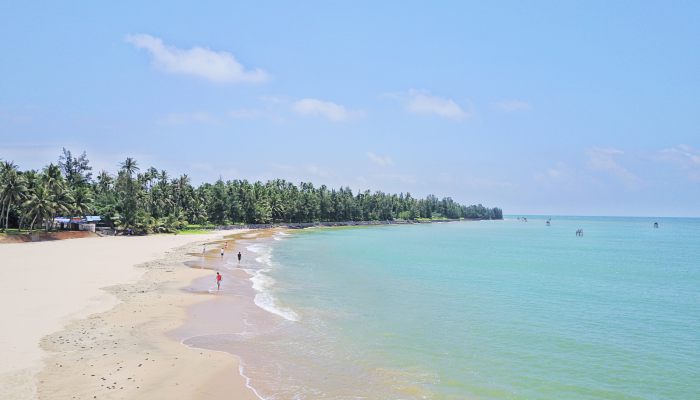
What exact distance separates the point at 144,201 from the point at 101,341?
275 ft

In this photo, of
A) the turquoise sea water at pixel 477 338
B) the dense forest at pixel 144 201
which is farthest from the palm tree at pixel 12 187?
the turquoise sea water at pixel 477 338

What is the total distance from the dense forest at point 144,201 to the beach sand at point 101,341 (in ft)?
127

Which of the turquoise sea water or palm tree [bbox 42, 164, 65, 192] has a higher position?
palm tree [bbox 42, 164, 65, 192]

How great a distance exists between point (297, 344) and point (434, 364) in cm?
606

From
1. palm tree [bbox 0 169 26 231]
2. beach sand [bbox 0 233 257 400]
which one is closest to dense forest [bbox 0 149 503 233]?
palm tree [bbox 0 169 26 231]

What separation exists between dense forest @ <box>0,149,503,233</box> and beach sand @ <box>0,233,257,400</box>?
38.6 meters

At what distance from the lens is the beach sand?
47.3 ft

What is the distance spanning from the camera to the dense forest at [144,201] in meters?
69.6

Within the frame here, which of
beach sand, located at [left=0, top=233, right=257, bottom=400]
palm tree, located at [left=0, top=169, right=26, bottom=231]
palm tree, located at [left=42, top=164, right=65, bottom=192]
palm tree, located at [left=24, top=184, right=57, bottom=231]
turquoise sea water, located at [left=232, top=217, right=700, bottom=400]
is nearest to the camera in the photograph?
beach sand, located at [left=0, top=233, right=257, bottom=400]

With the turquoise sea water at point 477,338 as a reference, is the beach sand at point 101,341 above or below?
above

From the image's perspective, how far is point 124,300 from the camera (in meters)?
27.2

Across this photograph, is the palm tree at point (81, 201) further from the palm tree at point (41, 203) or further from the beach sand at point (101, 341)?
the beach sand at point (101, 341)

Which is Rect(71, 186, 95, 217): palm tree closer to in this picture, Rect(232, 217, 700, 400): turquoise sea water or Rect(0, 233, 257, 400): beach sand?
Rect(0, 233, 257, 400): beach sand

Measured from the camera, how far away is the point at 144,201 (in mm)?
96062
